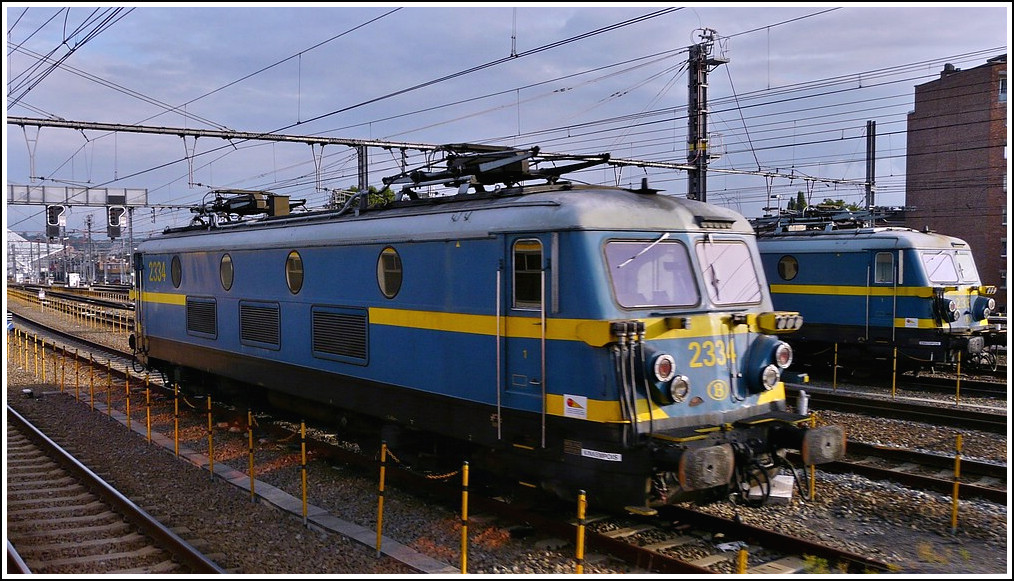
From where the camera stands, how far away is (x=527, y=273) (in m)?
8.52

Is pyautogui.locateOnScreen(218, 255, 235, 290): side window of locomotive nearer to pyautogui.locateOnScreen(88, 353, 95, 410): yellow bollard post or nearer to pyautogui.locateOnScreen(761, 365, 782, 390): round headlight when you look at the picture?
pyautogui.locateOnScreen(88, 353, 95, 410): yellow bollard post

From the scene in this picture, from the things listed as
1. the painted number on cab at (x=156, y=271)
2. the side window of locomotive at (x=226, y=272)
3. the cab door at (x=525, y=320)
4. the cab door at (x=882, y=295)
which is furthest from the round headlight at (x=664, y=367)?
the cab door at (x=882, y=295)

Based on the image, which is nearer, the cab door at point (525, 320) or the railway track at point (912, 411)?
the cab door at point (525, 320)

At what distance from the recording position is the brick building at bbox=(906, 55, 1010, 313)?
39906mm

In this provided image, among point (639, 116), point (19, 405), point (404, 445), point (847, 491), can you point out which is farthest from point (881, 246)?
point (19, 405)

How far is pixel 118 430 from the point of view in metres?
15.1

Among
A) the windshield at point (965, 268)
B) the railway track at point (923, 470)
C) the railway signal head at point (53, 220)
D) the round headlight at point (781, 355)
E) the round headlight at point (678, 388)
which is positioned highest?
the railway signal head at point (53, 220)

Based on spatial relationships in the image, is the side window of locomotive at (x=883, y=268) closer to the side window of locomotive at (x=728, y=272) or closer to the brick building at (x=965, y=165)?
the side window of locomotive at (x=728, y=272)

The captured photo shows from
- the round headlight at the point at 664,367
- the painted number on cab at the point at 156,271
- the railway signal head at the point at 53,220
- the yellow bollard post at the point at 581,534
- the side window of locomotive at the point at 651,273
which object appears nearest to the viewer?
the yellow bollard post at the point at 581,534

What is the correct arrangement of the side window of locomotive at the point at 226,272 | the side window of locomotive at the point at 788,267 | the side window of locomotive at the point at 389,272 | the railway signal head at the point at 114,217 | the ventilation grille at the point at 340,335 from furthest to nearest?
the railway signal head at the point at 114,217, the side window of locomotive at the point at 788,267, the side window of locomotive at the point at 226,272, the ventilation grille at the point at 340,335, the side window of locomotive at the point at 389,272

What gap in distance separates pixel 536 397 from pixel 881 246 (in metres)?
14.2

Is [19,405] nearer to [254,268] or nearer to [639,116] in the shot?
[254,268]

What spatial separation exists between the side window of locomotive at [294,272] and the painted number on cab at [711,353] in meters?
6.43

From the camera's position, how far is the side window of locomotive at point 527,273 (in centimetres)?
841
